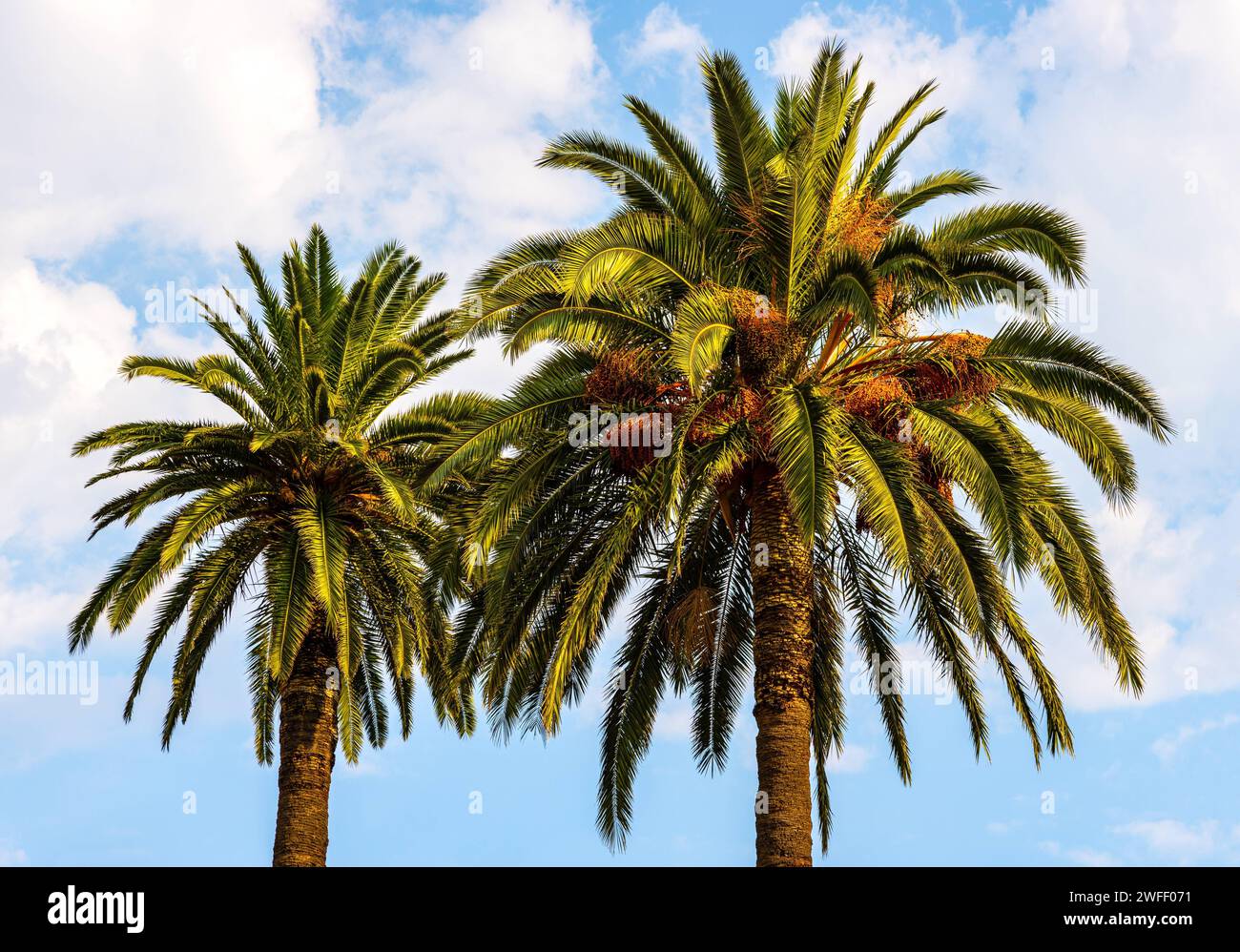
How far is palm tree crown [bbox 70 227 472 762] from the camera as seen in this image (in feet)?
74.1

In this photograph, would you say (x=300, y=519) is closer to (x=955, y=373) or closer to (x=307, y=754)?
(x=307, y=754)

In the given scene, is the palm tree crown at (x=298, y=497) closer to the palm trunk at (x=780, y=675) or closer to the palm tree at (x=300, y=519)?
the palm tree at (x=300, y=519)

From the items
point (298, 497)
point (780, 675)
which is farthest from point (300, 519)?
point (780, 675)

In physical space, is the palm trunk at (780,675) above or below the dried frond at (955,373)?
below

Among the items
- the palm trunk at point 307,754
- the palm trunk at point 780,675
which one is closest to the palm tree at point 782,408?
the palm trunk at point 780,675

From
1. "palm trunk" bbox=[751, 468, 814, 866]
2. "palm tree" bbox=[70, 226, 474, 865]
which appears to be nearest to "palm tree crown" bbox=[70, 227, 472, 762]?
"palm tree" bbox=[70, 226, 474, 865]

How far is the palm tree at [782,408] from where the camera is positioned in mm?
16766

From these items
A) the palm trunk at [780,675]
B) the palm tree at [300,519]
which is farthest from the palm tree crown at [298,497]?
the palm trunk at [780,675]

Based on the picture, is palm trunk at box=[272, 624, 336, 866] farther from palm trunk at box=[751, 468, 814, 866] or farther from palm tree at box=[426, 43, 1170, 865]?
palm trunk at box=[751, 468, 814, 866]

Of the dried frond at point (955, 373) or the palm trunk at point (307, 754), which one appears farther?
the palm trunk at point (307, 754)

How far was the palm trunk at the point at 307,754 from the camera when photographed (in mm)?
22719

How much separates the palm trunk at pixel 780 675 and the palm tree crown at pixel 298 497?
6166 mm
